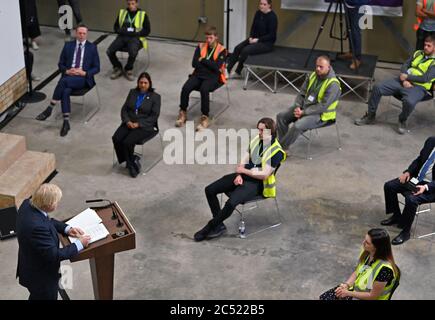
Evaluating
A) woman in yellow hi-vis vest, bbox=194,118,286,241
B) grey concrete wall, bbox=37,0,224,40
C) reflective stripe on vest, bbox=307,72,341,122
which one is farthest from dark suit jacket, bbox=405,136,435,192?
grey concrete wall, bbox=37,0,224,40

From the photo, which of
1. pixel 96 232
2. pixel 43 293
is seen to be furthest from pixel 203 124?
pixel 43 293

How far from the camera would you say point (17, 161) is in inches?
312

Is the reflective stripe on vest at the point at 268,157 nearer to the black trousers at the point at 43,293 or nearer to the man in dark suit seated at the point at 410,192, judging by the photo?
the man in dark suit seated at the point at 410,192

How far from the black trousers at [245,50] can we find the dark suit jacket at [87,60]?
2.08 metres

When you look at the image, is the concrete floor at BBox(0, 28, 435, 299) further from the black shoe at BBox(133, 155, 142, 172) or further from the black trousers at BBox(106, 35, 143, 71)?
the black trousers at BBox(106, 35, 143, 71)

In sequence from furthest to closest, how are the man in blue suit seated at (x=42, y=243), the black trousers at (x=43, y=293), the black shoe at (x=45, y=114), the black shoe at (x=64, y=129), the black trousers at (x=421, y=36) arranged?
the black trousers at (x=421, y=36)
the black shoe at (x=45, y=114)
the black shoe at (x=64, y=129)
the black trousers at (x=43, y=293)
the man in blue suit seated at (x=42, y=243)

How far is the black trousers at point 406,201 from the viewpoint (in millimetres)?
6988

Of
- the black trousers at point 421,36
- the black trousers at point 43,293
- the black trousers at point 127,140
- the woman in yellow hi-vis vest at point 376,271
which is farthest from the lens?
the black trousers at point 421,36

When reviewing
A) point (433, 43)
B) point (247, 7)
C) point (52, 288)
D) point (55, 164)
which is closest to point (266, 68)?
point (247, 7)

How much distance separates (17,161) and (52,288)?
2.81m

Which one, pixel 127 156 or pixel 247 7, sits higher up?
pixel 247 7

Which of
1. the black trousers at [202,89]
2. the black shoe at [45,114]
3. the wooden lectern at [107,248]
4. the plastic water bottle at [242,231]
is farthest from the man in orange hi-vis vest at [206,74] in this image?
the wooden lectern at [107,248]

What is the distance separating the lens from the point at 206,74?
929cm

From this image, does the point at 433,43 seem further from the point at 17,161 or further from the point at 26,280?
the point at 26,280
